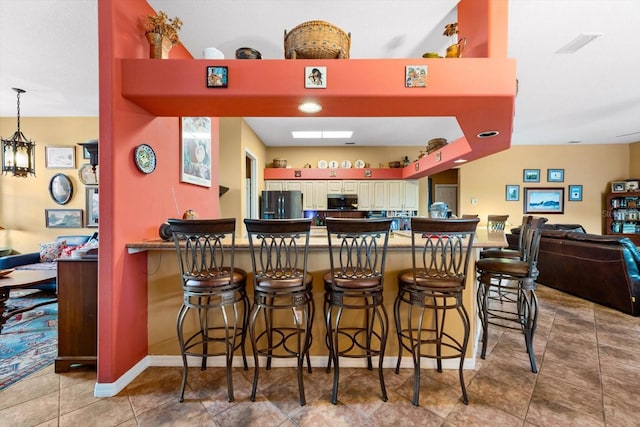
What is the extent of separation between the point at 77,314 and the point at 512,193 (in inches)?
338

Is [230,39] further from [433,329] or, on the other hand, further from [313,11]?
[433,329]

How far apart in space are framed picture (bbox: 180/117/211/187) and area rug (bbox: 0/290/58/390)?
6.14 feet

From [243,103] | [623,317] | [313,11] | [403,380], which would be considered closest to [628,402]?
[403,380]

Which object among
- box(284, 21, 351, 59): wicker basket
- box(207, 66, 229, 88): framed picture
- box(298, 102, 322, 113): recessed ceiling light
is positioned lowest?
box(298, 102, 322, 113): recessed ceiling light

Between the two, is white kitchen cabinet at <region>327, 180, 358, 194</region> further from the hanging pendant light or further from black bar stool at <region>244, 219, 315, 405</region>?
the hanging pendant light

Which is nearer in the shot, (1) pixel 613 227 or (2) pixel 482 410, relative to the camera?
(2) pixel 482 410

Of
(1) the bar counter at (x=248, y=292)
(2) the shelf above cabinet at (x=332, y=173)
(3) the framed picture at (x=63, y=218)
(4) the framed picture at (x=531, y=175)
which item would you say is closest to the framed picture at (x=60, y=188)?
(3) the framed picture at (x=63, y=218)

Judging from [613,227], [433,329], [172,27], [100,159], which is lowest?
[433,329]

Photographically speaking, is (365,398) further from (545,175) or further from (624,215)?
(624,215)

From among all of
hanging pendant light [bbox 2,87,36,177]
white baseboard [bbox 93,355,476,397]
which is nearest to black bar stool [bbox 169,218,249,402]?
white baseboard [bbox 93,355,476,397]

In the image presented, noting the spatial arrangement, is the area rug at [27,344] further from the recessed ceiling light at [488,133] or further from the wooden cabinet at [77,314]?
the recessed ceiling light at [488,133]

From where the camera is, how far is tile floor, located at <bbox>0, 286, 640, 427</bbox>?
155 cm

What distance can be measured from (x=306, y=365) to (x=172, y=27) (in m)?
2.85

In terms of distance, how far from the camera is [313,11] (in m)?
2.17
